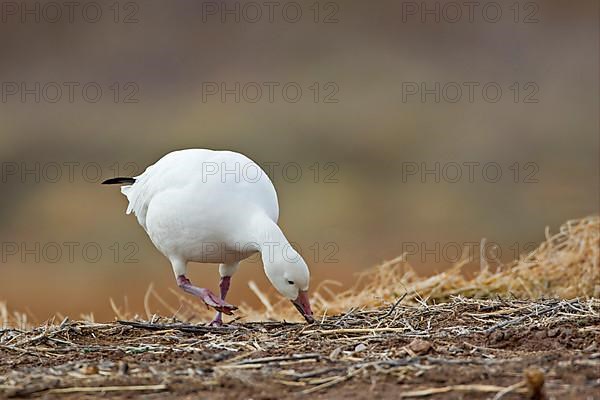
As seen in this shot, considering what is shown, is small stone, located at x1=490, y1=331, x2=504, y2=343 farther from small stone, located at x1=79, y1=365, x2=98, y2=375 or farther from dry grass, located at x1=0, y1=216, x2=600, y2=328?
dry grass, located at x1=0, y1=216, x2=600, y2=328

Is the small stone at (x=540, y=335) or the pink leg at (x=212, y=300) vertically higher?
the small stone at (x=540, y=335)

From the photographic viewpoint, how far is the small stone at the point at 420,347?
4.37 meters

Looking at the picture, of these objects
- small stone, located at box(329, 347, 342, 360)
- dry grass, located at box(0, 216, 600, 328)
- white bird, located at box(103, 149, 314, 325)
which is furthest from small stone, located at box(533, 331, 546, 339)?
dry grass, located at box(0, 216, 600, 328)

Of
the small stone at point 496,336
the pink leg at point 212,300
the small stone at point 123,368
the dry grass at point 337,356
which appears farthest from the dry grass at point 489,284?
the small stone at point 123,368

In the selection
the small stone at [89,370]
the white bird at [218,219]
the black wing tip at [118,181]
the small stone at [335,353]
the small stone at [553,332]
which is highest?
the black wing tip at [118,181]

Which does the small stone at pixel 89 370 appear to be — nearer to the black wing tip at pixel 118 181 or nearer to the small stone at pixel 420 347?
the small stone at pixel 420 347

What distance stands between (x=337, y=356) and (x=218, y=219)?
1.81 meters

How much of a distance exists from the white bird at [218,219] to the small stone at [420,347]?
1.34 meters

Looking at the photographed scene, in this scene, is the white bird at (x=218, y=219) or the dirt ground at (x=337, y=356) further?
the white bird at (x=218, y=219)

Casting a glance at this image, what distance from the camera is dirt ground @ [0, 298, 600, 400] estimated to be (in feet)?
12.6

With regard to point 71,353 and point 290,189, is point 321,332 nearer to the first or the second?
point 71,353

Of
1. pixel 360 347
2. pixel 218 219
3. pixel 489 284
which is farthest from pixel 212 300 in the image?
pixel 489 284

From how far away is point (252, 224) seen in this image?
601cm

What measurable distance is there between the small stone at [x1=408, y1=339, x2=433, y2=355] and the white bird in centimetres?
134
